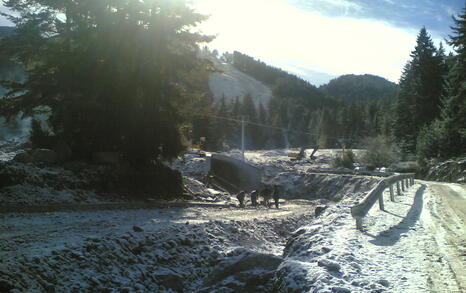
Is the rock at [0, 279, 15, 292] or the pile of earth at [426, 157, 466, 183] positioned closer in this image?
the rock at [0, 279, 15, 292]

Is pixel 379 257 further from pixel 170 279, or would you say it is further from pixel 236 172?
pixel 236 172

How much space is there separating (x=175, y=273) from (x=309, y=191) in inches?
1325

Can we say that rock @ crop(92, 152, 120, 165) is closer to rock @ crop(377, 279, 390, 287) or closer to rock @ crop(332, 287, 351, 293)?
rock @ crop(332, 287, 351, 293)

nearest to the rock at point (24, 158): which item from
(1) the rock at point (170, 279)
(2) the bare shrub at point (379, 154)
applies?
(1) the rock at point (170, 279)

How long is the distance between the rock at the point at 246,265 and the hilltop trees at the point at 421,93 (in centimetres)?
5735

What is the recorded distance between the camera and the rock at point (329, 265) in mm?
7484

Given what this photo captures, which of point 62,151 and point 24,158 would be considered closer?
point 24,158

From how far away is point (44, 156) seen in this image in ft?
64.6

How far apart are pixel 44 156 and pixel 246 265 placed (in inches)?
564

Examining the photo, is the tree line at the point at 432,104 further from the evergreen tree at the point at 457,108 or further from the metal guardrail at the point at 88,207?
the metal guardrail at the point at 88,207

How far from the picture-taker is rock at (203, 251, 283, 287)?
959cm

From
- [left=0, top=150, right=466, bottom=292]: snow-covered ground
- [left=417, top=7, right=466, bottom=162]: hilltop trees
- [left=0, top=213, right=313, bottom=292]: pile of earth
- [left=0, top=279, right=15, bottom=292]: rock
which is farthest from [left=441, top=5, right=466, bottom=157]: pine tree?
[left=0, top=279, right=15, bottom=292]: rock

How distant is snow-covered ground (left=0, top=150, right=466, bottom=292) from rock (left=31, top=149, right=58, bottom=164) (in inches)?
260

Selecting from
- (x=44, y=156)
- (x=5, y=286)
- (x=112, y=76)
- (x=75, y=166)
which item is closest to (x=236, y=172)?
(x=112, y=76)
